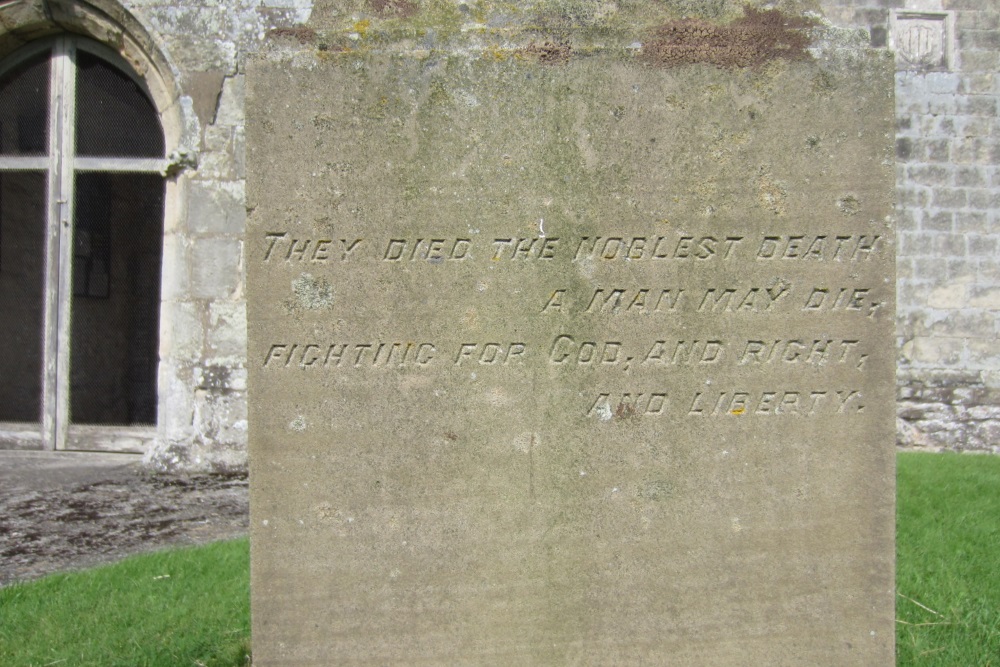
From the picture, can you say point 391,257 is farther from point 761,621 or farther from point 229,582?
point 229,582

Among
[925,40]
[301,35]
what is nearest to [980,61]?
[925,40]

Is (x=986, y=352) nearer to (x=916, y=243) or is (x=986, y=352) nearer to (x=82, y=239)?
(x=916, y=243)

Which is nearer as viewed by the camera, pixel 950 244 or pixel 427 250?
pixel 427 250

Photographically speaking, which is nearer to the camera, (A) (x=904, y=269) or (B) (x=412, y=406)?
(B) (x=412, y=406)

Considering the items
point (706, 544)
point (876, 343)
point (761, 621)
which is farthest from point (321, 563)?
point (876, 343)

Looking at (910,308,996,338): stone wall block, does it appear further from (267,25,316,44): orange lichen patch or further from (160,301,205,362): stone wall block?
(267,25,316,44): orange lichen patch

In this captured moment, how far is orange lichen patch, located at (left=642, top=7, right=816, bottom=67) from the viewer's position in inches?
90.5

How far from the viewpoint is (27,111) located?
668 cm

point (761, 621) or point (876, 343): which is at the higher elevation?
point (876, 343)

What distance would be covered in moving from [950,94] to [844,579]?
6.50 m

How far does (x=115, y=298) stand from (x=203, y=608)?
13.9 feet

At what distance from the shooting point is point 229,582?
3525 millimetres

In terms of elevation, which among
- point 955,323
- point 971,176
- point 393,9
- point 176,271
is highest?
point 971,176

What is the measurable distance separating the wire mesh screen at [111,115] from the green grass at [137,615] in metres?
4.08
